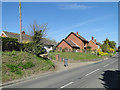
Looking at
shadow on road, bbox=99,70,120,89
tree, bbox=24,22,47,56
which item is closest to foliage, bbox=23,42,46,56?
tree, bbox=24,22,47,56

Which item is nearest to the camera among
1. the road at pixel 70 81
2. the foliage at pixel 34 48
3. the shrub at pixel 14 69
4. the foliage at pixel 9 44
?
the road at pixel 70 81

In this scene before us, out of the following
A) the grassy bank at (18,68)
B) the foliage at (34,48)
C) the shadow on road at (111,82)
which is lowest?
the shadow on road at (111,82)

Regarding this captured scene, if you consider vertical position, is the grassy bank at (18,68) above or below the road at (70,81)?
above

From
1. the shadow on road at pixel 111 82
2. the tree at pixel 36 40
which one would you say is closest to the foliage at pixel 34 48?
the tree at pixel 36 40

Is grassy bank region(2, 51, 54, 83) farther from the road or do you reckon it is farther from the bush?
the road

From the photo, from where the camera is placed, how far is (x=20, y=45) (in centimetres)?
1900

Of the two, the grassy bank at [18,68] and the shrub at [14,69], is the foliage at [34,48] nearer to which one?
the grassy bank at [18,68]

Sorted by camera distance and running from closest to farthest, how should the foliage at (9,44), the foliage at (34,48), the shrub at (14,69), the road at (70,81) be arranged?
the road at (70,81)
the shrub at (14,69)
the foliage at (9,44)
the foliage at (34,48)

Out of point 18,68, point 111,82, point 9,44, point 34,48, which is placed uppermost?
point 9,44

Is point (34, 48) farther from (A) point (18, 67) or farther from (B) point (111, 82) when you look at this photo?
(B) point (111, 82)

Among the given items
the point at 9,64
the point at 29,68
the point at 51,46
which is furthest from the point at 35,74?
the point at 51,46

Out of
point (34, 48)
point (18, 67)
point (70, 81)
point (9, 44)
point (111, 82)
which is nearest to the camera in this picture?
point (111, 82)

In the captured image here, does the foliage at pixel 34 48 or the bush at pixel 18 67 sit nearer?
the bush at pixel 18 67

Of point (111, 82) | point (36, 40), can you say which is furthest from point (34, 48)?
point (111, 82)
